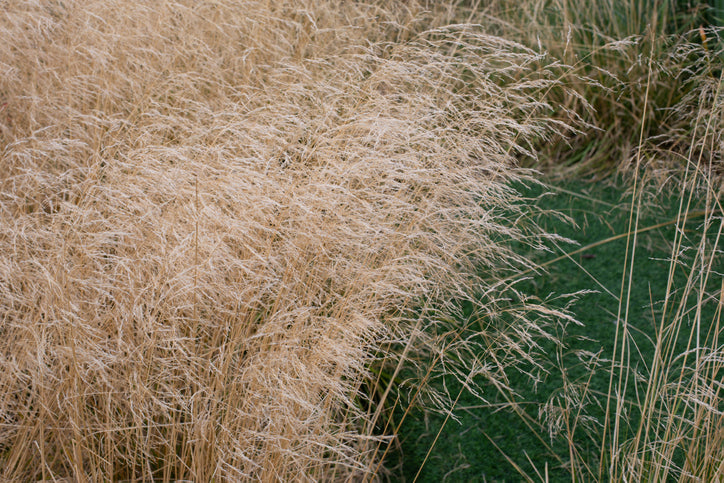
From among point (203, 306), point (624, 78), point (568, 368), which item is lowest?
point (568, 368)

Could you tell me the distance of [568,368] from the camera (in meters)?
2.11

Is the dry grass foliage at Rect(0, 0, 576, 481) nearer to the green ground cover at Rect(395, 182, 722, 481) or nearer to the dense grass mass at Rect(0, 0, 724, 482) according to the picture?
the dense grass mass at Rect(0, 0, 724, 482)

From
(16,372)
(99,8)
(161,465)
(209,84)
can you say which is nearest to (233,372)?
(161,465)

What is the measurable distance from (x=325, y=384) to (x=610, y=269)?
153 cm

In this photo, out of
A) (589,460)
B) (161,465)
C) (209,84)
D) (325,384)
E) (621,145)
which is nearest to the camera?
(325,384)

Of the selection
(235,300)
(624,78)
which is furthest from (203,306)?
(624,78)

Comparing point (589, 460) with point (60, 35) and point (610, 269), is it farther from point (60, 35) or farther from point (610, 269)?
point (60, 35)

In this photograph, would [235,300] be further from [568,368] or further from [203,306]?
[568,368]

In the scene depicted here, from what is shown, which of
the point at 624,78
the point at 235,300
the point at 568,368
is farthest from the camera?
the point at 624,78

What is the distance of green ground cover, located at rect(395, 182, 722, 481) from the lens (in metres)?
1.87

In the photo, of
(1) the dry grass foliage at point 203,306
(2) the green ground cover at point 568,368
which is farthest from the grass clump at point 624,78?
(1) the dry grass foliage at point 203,306

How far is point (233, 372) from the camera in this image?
168cm

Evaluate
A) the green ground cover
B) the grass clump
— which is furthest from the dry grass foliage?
the grass clump

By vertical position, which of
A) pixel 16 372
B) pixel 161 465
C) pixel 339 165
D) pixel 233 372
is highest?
pixel 339 165
